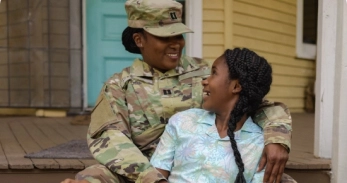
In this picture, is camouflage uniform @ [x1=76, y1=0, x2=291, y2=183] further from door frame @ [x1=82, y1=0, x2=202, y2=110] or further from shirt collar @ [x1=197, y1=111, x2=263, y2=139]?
door frame @ [x1=82, y1=0, x2=202, y2=110]

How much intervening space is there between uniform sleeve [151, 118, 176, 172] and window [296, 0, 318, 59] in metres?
5.27

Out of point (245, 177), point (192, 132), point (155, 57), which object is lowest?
point (245, 177)

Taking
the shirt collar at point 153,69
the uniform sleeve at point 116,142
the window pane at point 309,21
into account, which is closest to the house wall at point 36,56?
the shirt collar at point 153,69

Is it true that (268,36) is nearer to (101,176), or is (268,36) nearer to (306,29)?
(306,29)

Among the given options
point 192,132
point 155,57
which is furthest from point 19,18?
point 192,132

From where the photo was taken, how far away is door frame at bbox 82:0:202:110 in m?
5.43

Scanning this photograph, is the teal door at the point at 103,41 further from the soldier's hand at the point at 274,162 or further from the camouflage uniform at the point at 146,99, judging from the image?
the soldier's hand at the point at 274,162

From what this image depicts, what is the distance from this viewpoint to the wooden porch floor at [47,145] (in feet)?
9.12

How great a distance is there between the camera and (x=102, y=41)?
5.59m

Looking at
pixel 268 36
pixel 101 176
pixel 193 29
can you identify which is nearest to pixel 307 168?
pixel 101 176

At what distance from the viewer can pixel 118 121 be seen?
2270 mm

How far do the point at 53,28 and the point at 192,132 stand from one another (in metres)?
3.73

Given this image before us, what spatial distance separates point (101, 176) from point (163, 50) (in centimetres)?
64

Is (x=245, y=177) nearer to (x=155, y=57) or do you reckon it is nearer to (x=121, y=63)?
(x=155, y=57)
